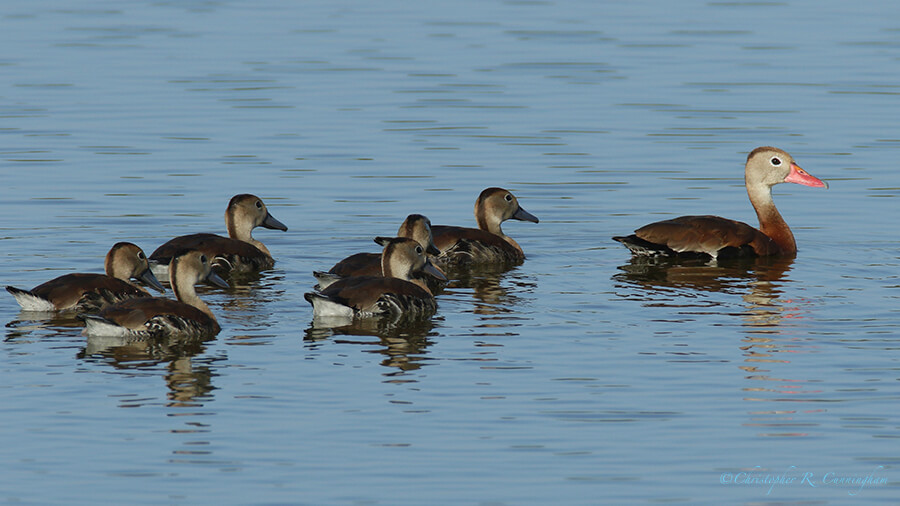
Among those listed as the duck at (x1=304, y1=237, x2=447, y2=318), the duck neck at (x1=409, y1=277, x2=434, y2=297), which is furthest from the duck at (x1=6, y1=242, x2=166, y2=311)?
the duck neck at (x1=409, y1=277, x2=434, y2=297)

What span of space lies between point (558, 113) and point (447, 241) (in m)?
8.80

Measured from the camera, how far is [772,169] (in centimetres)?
1912

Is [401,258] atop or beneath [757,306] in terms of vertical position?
atop

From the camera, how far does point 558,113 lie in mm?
25500

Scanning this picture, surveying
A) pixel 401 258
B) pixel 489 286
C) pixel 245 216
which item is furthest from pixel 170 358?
pixel 245 216

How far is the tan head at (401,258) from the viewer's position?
15141mm

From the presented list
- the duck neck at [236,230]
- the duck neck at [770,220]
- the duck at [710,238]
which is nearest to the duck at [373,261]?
the duck neck at [236,230]

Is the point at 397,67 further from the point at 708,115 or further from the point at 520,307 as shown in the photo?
the point at 520,307

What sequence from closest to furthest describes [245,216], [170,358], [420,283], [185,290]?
[170,358], [185,290], [420,283], [245,216]

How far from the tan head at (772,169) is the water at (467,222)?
737 mm

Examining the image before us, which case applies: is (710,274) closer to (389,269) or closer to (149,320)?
(389,269)

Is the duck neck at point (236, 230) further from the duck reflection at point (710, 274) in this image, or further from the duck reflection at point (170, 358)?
the duck reflection at point (170, 358)

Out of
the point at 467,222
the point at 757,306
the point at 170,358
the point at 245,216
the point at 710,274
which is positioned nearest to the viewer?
the point at 170,358

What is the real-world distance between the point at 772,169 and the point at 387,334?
7.16 meters
